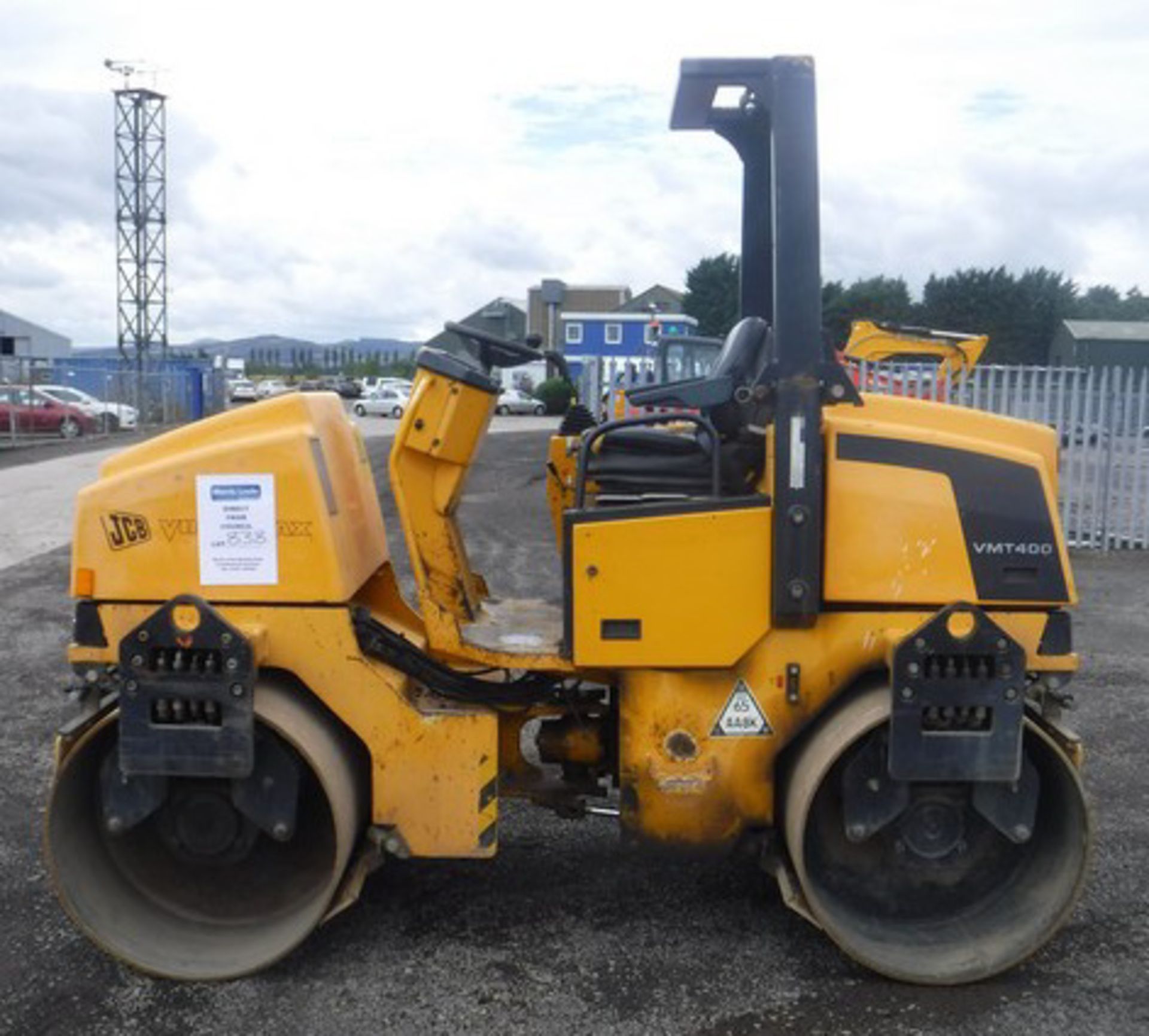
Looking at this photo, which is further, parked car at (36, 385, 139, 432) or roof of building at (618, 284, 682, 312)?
roof of building at (618, 284, 682, 312)

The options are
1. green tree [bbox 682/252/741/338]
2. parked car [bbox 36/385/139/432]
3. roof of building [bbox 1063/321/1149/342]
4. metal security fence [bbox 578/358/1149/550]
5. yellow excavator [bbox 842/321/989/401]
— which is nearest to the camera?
yellow excavator [bbox 842/321/989/401]

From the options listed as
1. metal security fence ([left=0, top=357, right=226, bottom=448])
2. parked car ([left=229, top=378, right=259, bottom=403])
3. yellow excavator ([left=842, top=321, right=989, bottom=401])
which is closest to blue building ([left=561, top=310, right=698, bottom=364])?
parked car ([left=229, top=378, right=259, bottom=403])

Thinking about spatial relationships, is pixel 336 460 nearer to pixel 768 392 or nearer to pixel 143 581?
pixel 143 581

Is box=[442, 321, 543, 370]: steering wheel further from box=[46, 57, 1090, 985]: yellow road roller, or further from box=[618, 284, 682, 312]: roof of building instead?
box=[618, 284, 682, 312]: roof of building

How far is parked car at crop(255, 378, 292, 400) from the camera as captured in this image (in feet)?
180

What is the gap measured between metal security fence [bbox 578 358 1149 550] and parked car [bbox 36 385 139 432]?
20.2 metres

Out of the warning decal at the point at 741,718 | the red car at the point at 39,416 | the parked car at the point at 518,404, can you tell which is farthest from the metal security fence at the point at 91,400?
the warning decal at the point at 741,718

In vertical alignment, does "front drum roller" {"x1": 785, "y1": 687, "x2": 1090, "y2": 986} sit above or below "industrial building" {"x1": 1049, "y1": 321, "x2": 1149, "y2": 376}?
below

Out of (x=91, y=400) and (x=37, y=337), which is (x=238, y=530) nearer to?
(x=91, y=400)

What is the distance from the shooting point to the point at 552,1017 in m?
3.56

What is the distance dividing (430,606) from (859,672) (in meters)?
1.35

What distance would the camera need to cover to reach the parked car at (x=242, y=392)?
183 ft

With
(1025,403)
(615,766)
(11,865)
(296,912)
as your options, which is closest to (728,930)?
(615,766)

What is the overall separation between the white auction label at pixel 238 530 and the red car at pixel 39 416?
24.4 metres
